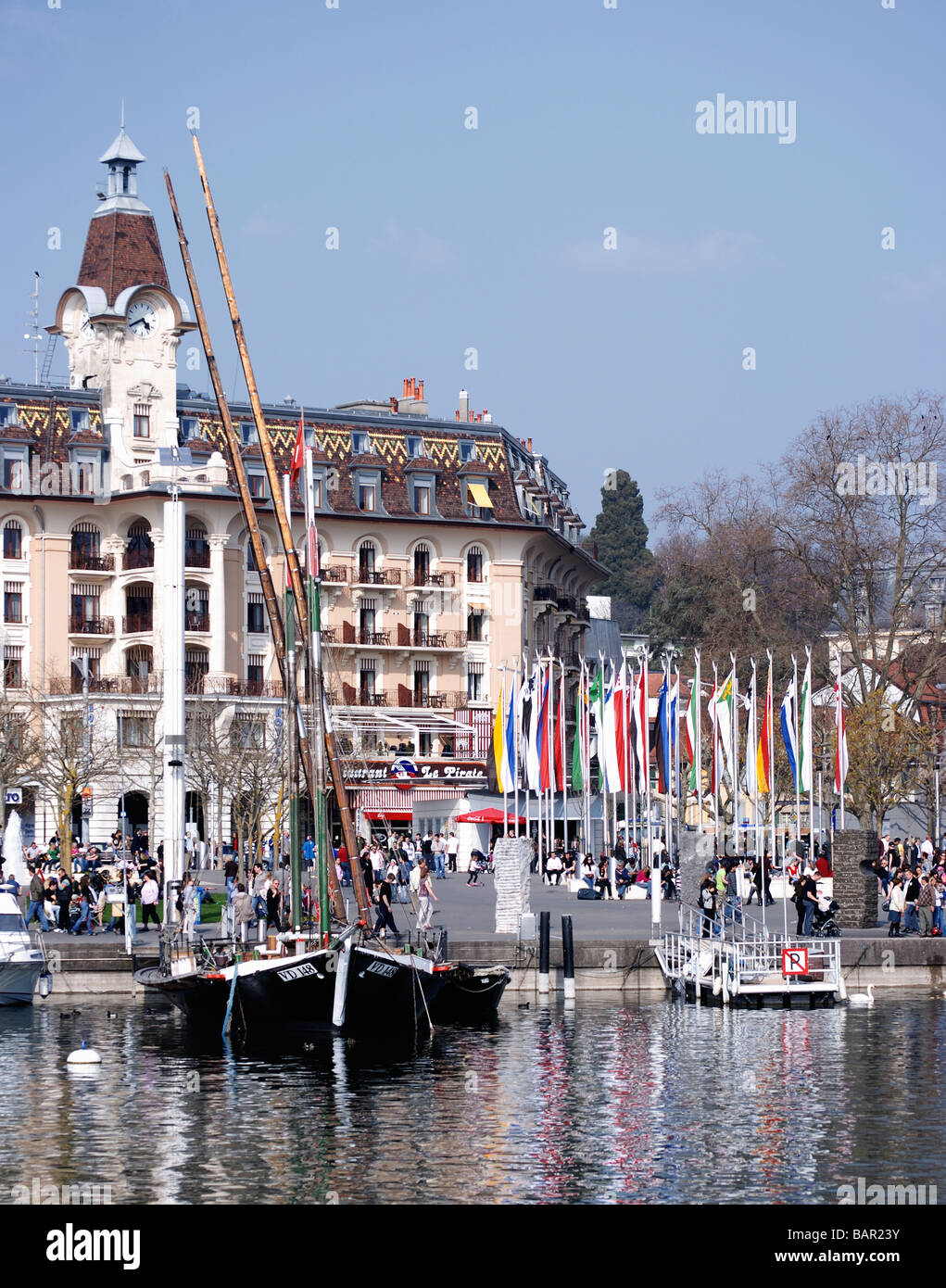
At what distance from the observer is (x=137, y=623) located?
87.5 m

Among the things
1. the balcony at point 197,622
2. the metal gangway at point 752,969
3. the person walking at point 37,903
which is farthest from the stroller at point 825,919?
the balcony at point 197,622

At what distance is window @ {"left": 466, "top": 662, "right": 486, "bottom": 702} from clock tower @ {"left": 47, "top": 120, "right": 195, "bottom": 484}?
16564mm

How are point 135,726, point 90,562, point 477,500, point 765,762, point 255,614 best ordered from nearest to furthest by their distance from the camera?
point 765,762
point 135,726
point 90,562
point 255,614
point 477,500

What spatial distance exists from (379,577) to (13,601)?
15678 millimetres

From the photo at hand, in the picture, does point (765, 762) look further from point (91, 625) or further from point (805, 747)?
point (91, 625)

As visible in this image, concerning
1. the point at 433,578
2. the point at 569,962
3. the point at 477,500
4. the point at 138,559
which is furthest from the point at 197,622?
the point at 569,962

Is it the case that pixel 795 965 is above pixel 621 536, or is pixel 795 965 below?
below

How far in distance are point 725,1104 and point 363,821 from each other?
56.6m

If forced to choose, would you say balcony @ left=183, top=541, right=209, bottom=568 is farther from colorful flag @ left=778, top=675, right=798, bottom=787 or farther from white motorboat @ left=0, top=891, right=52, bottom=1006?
white motorboat @ left=0, top=891, right=52, bottom=1006

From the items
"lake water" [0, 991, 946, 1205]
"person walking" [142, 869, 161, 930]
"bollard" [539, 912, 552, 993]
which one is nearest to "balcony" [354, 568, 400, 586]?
"person walking" [142, 869, 161, 930]

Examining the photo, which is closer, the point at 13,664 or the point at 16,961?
the point at 16,961

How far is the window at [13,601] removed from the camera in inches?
3406

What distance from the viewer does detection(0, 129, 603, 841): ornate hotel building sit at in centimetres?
8575
